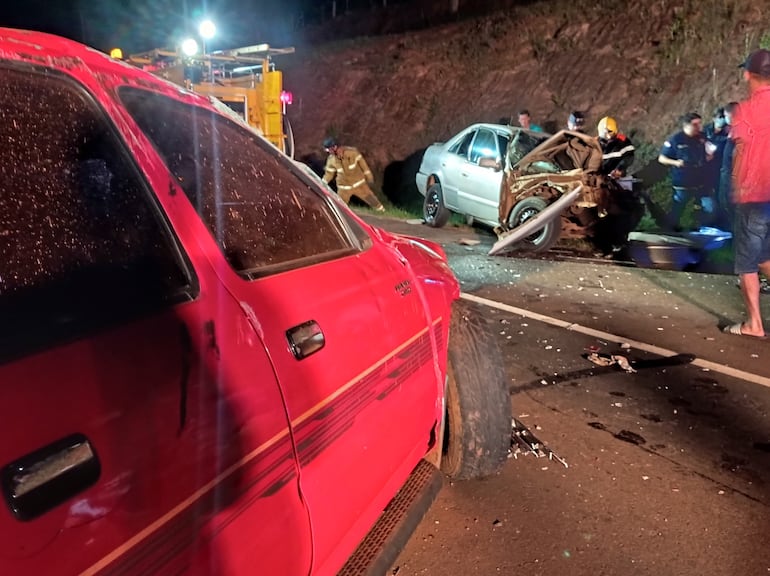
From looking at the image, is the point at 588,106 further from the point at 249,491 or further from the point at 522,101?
the point at 249,491

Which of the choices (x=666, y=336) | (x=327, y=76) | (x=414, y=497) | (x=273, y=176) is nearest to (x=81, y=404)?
(x=273, y=176)

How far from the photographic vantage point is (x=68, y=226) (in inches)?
51.0

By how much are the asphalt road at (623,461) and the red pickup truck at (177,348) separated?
67cm

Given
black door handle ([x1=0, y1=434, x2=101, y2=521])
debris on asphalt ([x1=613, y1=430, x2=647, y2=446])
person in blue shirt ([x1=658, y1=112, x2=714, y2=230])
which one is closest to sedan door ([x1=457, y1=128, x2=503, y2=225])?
person in blue shirt ([x1=658, y1=112, x2=714, y2=230])

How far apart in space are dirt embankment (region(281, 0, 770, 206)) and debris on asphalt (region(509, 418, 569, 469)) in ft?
34.7

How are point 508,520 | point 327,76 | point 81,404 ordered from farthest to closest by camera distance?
point 327,76, point 508,520, point 81,404

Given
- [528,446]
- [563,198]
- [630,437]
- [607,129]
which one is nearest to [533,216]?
[563,198]

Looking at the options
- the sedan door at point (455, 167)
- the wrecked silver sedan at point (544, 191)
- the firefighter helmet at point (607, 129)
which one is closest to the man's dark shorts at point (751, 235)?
the wrecked silver sedan at point (544, 191)

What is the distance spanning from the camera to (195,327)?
1337 mm

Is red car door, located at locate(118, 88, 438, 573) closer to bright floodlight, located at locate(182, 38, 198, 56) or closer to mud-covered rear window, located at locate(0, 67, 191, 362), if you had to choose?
mud-covered rear window, located at locate(0, 67, 191, 362)

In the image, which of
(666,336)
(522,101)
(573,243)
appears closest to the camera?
(666,336)

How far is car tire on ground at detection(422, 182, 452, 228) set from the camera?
1120 centimetres

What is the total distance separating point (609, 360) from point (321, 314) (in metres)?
3.45

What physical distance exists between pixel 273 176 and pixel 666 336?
4120 millimetres
